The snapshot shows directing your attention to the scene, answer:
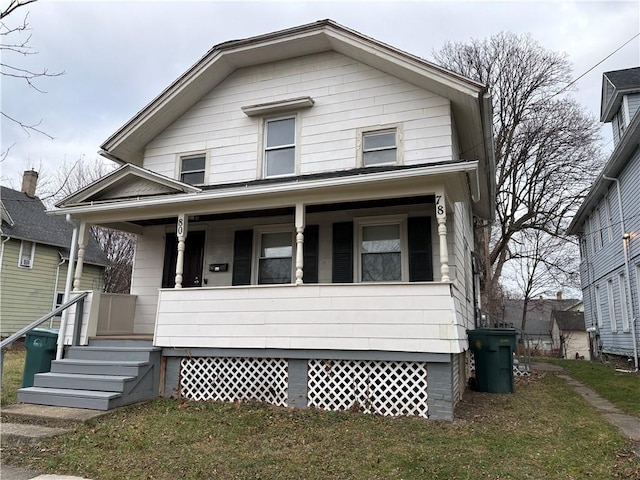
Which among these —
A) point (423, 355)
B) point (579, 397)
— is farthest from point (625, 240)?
point (423, 355)

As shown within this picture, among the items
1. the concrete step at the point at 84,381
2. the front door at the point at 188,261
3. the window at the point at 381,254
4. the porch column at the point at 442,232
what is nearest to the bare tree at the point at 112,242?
the front door at the point at 188,261

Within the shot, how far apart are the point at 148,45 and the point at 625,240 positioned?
1369 centimetres

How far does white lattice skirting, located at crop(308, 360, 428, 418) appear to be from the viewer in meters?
6.55

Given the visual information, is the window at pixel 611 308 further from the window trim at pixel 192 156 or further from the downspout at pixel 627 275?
the window trim at pixel 192 156

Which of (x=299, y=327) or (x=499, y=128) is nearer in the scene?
(x=299, y=327)

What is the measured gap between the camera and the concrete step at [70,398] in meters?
6.38

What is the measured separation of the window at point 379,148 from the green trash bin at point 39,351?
655 centimetres

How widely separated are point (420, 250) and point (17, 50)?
624cm

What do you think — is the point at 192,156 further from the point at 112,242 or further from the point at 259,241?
the point at 112,242

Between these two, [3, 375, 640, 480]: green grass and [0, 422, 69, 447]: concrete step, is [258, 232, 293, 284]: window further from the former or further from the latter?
[0, 422, 69, 447]: concrete step

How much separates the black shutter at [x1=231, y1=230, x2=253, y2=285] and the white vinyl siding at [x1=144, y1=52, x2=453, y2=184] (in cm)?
125

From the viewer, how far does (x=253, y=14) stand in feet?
29.2

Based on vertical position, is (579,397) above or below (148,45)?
below

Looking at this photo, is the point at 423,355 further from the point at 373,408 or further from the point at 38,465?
the point at 38,465
